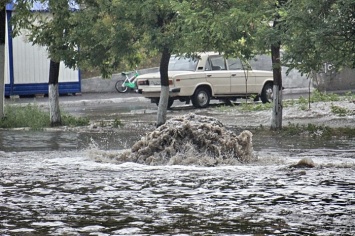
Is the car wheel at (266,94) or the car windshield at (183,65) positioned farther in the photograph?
the car wheel at (266,94)

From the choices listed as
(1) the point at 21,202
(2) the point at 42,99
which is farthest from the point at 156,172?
(2) the point at 42,99

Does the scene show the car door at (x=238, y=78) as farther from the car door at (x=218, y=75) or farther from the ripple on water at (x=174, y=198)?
the ripple on water at (x=174, y=198)

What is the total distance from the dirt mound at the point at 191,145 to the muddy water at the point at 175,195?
1.40 ft

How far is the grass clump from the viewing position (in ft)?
75.4

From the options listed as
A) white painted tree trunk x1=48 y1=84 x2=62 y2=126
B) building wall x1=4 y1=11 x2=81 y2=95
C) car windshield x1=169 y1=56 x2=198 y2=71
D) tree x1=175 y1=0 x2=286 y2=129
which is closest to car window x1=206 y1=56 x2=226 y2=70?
car windshield x1=169 y1=56 x2=198 y2=71

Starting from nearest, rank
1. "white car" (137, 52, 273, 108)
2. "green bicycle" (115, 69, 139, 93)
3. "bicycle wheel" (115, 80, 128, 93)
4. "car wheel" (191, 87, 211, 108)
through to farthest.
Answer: "white car" (137, 52, 273, 108) < "car wheel" (191, 87, 211, 108) < "green bicycle" (115, 69, 139, 93) < "bicycle wheel" (115, 80, 128, 93)

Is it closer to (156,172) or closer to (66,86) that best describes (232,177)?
(156,172)

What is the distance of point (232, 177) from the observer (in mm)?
13422

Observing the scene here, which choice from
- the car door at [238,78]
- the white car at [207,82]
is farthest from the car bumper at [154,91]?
the car door at [238,78]

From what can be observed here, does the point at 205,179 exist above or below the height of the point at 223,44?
below

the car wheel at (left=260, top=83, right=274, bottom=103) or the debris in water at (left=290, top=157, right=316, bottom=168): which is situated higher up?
the car wheel at (left=260, top=83, right=274, bottom=103)

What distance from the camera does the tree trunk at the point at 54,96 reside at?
2281cm

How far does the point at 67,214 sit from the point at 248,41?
10.6 meters

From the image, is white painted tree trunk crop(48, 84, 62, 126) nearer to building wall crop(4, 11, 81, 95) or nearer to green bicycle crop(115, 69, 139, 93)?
building wall crop(4, 11, 81, 95)
